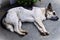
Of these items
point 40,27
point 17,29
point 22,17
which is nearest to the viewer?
point 17,29

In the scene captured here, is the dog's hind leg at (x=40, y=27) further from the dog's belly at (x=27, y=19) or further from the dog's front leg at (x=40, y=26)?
the dog's belly at (x=27, y=19)

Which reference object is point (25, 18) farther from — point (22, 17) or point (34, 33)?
point (34, 33)

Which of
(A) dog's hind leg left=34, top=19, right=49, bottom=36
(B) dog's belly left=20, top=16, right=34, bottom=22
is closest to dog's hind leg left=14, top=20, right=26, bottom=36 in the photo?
(B) dog's belly left=20, top=16, right=34, bottom=22

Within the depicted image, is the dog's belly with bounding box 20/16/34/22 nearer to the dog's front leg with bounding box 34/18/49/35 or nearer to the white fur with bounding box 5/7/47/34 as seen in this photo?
the white fur with bounding box 5/7/47/34

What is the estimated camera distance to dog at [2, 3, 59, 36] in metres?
2.83

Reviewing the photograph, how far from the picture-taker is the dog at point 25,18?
2828 millimetres

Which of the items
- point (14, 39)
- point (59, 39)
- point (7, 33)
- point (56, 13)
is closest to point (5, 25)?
point (7, 33)

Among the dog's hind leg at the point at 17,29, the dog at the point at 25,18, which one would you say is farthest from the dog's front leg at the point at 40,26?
the dog's hind leg at the point at 17,29

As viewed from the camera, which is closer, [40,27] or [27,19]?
[40,27]

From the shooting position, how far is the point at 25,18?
3088 millimetres

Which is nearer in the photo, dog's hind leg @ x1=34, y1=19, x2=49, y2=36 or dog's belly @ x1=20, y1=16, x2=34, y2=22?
dog's hind leg @ x1=34, y1=19, x2=49, y2=36

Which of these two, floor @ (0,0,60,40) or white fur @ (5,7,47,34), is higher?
white fur @ (5,7,47,34)

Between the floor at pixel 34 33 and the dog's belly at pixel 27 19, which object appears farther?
the dog's belly at pixel 27 19

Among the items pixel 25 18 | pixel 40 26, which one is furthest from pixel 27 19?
pixel 40 26
